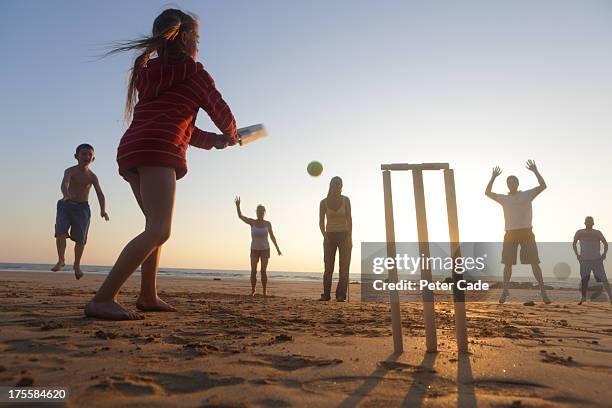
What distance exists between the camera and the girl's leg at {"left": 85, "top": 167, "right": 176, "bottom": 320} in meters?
2.98

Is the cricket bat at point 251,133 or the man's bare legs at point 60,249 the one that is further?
the man's bare legs at point 60,249

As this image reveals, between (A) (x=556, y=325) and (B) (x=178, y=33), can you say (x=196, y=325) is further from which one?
(A) (x=556, y=325)

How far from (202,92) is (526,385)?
282 centimetres

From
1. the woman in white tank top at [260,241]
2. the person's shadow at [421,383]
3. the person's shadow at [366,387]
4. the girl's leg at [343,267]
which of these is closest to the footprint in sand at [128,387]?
the person's shadow at [366,387]

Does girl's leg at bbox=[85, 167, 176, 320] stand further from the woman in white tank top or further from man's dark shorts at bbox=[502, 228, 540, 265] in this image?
man's dark shorts at bbox=[502, 228, 540, 265]

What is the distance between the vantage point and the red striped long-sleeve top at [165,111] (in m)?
3.21

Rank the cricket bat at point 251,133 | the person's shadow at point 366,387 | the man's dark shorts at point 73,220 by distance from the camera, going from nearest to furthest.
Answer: the person's shadow at point 366,387 → the cricket bat at point 251,133 → the man's dark shorts at point 73,220

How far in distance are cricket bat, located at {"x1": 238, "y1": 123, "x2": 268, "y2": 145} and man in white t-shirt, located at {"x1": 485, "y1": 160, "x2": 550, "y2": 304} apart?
18.0 feet

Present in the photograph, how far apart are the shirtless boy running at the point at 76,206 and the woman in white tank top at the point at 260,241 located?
318 centimetres

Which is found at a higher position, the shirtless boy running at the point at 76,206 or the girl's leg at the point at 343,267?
the shirtless boy running at the point at 76,206

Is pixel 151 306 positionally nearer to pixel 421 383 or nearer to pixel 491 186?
pixel 421 383

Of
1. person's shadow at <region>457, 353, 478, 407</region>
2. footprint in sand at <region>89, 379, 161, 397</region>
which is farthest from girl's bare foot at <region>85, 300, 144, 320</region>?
person's shadow at <region>457, 353, 478, 407</region>

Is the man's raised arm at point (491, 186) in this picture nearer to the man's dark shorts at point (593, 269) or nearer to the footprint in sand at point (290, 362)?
the man's dark shorts at point (593, 269)

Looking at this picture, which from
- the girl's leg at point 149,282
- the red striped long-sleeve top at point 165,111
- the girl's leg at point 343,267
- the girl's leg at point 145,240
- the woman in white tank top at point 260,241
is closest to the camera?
the girl's leg at point 145,240
